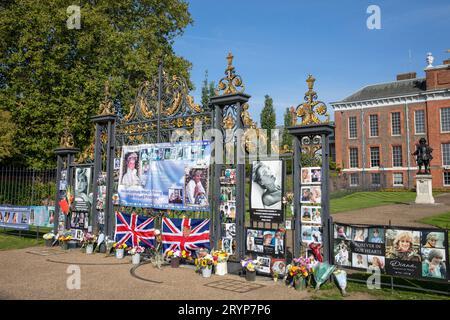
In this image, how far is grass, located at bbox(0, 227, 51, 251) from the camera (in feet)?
45.8

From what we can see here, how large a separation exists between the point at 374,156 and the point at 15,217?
4177 cm

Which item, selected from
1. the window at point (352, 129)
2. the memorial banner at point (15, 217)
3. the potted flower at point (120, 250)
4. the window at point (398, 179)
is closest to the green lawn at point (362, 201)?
the window at point (398, 179)

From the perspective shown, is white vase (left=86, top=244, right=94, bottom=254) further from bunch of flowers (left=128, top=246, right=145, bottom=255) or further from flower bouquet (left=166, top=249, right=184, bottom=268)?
flower bouquet (left=166, top=249, right=184, bottom=268)

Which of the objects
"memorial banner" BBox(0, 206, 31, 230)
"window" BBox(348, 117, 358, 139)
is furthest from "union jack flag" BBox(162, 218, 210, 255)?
"window" BBox(348, 117, 358, 139)

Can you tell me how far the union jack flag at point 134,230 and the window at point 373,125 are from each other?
4160 cm

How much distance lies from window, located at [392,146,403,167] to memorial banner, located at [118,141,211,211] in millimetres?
40922

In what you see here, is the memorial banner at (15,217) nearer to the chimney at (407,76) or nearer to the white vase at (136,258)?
the white vase at (136,258)

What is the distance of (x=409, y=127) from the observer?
45031 mm

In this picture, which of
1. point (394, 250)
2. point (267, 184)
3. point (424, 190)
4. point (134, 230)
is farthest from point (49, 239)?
point (424, 190)

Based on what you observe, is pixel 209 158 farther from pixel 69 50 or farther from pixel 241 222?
pixel 69 50

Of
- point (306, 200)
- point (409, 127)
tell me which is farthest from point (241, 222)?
point (409, 127)

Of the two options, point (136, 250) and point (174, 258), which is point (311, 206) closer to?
point (174, 258)

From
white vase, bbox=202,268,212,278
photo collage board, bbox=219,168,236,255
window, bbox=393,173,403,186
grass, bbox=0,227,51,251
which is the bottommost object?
grass, bbox=0,227,51,251

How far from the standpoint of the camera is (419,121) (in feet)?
146
